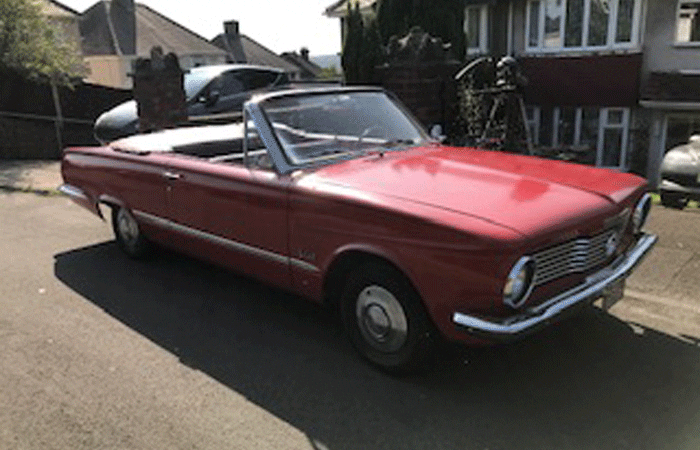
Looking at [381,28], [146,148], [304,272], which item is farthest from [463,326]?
[381,28]

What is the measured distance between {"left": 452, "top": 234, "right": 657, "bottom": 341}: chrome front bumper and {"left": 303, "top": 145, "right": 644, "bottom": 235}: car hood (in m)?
0.37

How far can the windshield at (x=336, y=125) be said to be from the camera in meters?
4.26

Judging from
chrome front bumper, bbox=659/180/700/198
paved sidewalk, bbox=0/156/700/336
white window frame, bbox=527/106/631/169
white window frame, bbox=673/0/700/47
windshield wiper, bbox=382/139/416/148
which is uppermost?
white window frame, bbox=673/0/700/47

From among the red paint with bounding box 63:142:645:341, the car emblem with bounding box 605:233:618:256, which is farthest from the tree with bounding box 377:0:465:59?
the car emblem with bounding box 605:233:618:256

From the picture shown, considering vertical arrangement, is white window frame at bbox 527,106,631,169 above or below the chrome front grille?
below

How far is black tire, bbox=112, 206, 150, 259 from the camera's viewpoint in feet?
18.5

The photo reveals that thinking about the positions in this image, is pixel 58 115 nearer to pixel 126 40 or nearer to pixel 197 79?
pixel 197 79

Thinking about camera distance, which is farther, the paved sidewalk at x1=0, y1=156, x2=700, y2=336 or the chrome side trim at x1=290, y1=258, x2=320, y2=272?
the paved sidewalk at x1=0, y1=156, x2=700, y2=336

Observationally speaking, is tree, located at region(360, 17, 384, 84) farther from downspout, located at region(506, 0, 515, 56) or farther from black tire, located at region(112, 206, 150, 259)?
black tire, located at region(112, 206, 150, 259)

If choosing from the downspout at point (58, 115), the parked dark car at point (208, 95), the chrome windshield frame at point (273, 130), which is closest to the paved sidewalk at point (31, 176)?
the parked dark car at point (208, 95)

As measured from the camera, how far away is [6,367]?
13.0ft

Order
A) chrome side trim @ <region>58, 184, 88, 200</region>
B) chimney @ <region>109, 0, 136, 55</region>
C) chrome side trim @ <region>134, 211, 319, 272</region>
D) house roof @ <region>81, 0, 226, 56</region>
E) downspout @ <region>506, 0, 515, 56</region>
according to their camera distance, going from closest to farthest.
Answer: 1. chrome side trim @ <region>134, 211, 319, 272</region>
2. chrome side trim @ <region>58, 184, 88, 200</region>
3. downspout @ <region>506, 0, 515, 56</region>
4. chimney @ <region>109, 0, 136, 55</region>
5. house roof @ <region>81, 0, 226, 56</region>

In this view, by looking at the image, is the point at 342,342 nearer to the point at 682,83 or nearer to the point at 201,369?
the point at 201,369

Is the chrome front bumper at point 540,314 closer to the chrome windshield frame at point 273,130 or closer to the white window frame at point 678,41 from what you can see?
the chrome windshield frame at point 273,130
